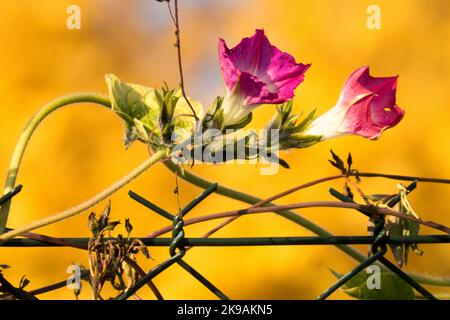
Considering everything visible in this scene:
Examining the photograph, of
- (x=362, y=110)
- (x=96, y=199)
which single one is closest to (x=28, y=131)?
(x=96, y=199)

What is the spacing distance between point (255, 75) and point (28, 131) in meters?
0.18

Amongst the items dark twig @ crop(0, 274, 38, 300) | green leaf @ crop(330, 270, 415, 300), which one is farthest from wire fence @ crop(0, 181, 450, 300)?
green leaf @ crop(330, 270, 415, 300)

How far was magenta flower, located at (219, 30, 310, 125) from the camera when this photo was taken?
1.87 ft

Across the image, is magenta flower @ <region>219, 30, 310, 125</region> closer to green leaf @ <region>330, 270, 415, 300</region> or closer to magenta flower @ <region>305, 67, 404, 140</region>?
magenta flower @ <region>305, 67, 404, 140</region>

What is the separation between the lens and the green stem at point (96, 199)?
0.56 m

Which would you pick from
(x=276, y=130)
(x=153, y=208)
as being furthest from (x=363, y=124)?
(x=153, y=208)

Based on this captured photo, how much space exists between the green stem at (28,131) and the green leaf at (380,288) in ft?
0.86

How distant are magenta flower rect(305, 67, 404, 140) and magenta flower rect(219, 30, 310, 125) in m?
0.06

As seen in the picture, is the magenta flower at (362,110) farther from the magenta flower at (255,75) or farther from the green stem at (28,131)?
the green stem at (28,131)

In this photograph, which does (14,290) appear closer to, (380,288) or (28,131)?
(28,131)

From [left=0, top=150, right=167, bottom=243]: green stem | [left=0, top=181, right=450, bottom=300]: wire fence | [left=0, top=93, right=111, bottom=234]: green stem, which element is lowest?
[left=0, top=181, right=450, bottom=300]: wire fence
